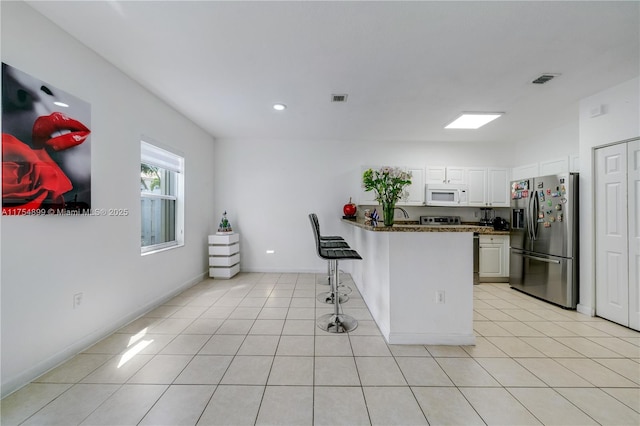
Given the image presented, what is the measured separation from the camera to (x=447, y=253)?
2248 millimetres

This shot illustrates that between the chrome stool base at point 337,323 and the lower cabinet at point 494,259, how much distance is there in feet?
9.99

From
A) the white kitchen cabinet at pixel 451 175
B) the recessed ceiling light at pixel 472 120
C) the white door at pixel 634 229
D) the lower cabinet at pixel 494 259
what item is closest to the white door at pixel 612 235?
the white door at pixel 634 229

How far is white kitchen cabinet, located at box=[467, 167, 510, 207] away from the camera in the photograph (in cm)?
467

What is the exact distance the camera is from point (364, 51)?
2115mm

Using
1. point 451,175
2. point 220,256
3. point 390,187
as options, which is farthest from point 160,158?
point 451,175

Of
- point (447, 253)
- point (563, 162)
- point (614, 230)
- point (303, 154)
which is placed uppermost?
point (303, 154)

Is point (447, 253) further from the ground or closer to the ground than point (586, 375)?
further from the ground

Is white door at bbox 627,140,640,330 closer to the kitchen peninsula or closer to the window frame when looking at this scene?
the kitchen peninsula

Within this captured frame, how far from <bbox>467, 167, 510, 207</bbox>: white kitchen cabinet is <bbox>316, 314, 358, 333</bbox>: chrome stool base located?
3.48 meters

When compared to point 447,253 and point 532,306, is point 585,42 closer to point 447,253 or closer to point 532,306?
point 447,253

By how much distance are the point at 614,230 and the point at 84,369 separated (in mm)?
5198

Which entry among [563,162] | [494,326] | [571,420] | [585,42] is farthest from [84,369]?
[563,162]

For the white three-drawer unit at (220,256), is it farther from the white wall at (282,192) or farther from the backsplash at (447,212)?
the backsplash at (447,212)

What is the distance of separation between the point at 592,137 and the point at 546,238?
133 cm
